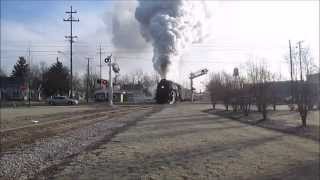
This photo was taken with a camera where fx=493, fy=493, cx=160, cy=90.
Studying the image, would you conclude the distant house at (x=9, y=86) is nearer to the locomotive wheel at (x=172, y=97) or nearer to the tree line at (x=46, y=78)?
the tree line at (x=46, y=78)

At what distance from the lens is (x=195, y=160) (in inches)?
567

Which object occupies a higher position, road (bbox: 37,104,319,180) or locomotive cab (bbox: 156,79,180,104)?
locomotive cab (bbox: 156,79,180,104)

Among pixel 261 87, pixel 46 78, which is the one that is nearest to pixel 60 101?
pixel 46 78

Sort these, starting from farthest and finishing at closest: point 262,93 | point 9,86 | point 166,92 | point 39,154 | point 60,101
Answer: point 9,86, point 60,101, point 166,92, point 262,93, point 39,154

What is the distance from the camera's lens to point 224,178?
1166 centimetres

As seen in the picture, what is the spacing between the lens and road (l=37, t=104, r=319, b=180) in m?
12.0

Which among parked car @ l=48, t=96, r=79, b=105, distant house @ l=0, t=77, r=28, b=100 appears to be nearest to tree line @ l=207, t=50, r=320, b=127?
parked car @ l=48, t=96, r=79, b=105

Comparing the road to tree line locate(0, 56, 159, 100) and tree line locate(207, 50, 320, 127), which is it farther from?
tree line locate(0, 56, 159, 100)

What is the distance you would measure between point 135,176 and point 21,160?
4.50m

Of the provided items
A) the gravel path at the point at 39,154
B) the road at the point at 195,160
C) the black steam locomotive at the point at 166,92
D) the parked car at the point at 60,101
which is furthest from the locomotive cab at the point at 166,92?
the road at the point at 195,160

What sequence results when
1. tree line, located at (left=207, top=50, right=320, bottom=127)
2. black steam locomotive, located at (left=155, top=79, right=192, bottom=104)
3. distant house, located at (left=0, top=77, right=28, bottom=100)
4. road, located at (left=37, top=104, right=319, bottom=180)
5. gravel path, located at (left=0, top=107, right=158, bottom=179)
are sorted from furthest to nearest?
distant house, located at (left=0, top=77, right=28, bottom=100) < black steam locomotive, located at (left=155, top=79, right=192, bottom=104) < tree line, located at (left=207, top=50, right=320, bottom=127) < gravel path, located at (left=0, top=107, right=158, bottom=179) < road, located at (left=37, top=104, right=319, bottom=180)

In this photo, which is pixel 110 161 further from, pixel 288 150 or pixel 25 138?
pixel 25 138

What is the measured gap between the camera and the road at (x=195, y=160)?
11992 millimetres

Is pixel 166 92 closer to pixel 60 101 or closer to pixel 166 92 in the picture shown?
pixel 166 92
